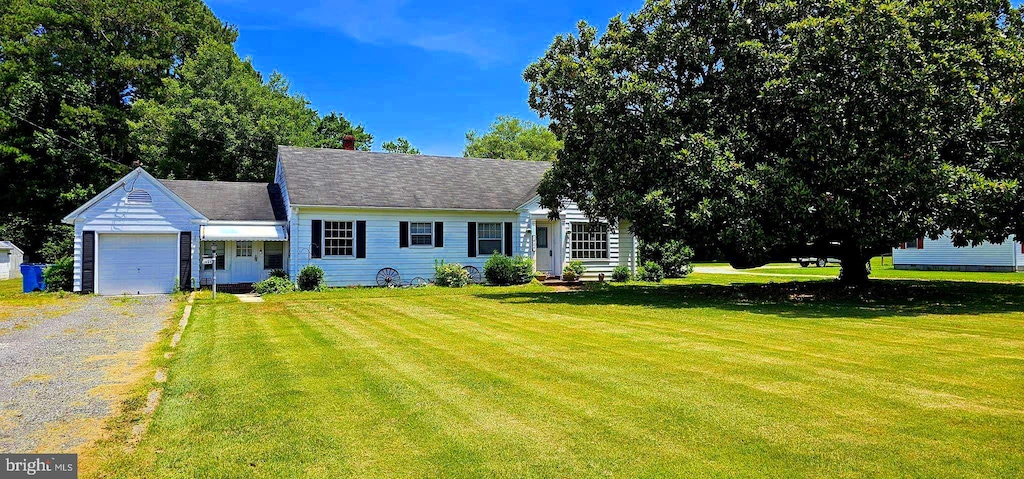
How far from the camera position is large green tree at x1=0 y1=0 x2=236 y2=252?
32.2m

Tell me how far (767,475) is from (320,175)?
816 inches

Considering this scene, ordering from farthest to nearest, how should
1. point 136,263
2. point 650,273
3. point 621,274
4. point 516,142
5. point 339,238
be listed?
point 516,142
point 650,273
point 621,274
point 339,238
point 136,263

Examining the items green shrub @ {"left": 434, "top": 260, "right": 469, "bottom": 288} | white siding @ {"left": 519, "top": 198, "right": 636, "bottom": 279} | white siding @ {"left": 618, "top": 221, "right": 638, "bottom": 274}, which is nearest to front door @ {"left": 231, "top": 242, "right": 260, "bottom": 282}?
green shrub @ {"left": 434, "top": 260, "right": 469, "bottom": 288}

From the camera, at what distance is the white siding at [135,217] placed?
19.0 metres

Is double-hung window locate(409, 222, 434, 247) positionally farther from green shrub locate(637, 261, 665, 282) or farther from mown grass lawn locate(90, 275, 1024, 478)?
mown grass lawn locate(90, 275, 1024, 478)

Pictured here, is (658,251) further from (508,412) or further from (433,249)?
(508,412)

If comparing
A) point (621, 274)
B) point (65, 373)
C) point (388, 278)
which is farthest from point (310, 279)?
point (65, 373)

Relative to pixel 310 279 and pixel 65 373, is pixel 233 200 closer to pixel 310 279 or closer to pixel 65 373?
pixel 310 279

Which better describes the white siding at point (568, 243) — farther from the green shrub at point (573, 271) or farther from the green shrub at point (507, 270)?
the green shrub at point (507, 270)

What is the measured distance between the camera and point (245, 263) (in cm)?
2128

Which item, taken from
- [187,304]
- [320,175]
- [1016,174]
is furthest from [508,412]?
[320,175]

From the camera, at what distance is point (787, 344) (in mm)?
8523

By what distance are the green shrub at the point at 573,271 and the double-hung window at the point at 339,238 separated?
7900mm

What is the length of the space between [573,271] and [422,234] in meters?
5.85
